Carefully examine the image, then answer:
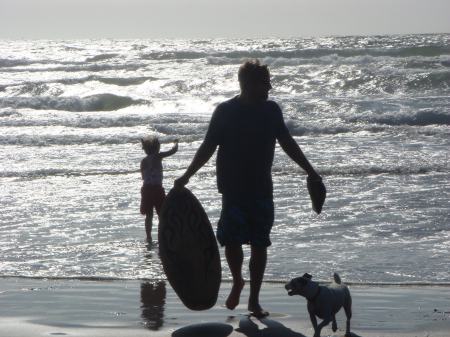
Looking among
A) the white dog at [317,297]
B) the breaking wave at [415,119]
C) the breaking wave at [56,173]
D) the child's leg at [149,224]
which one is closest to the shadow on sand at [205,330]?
the white dog at [317,297]

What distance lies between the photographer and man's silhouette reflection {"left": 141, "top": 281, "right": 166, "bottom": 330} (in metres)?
5.69

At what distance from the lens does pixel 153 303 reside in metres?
6.34

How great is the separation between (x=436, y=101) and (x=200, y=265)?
21971mm

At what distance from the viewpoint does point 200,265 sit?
5562 millimetres

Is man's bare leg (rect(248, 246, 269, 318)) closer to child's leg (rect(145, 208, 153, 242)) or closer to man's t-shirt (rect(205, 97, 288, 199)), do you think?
man's t-shirt (rect(205, 97, 288, 199))

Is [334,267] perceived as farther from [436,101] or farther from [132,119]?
[436,101]

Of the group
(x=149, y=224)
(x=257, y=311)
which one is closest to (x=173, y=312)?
(x=257, y=311)

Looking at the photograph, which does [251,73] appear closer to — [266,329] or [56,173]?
[266,329]

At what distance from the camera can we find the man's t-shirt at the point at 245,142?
5473 millimetres

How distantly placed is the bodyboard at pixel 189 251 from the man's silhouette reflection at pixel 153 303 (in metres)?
0.25

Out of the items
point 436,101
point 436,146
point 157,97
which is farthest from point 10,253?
point 157,97

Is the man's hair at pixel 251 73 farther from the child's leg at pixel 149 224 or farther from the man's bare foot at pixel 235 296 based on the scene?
the child's leg at pixel 149 224

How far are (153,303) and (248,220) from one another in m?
1.15

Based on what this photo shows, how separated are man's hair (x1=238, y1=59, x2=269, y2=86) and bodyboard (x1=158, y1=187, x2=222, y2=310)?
741 mm
